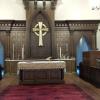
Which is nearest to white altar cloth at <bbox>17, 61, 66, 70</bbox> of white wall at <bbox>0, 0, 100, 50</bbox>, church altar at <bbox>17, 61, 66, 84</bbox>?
church altar at <bbox>17, 61, 66, 84</bbox>

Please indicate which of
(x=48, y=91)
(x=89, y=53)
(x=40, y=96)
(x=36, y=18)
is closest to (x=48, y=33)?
(x=36, y=18)

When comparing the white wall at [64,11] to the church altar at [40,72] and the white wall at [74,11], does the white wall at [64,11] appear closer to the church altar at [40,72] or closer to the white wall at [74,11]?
the white wall at [74,11]

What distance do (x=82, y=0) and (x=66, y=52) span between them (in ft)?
9.44

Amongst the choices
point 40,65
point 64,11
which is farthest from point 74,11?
point 40,65

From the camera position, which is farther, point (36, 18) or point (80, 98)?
point (36, 18)

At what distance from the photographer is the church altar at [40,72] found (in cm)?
977

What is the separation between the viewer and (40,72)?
9.87 meters

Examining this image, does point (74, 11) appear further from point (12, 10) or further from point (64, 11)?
point (12, 10)

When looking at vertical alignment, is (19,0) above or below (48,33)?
above

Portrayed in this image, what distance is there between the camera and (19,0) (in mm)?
13719

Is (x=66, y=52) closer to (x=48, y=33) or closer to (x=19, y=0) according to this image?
(x=48, y=33)

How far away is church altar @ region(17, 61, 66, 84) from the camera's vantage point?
9.77 m

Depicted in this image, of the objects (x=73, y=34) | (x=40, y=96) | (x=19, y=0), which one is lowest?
(x=40, y=96)

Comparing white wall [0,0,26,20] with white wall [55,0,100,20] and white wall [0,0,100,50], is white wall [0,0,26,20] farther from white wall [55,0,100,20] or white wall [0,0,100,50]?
white wall [55,0,100,20]
